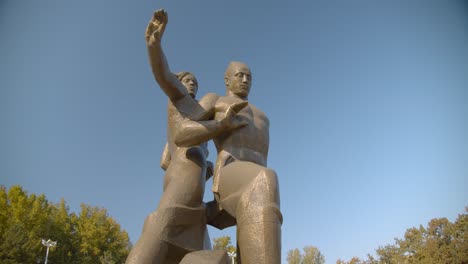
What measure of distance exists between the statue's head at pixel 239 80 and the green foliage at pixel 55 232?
2199 centimetres

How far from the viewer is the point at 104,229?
29.7m

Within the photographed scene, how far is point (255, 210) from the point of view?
3043mm

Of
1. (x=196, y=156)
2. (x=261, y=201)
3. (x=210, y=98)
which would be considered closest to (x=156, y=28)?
(x=210, y=98)

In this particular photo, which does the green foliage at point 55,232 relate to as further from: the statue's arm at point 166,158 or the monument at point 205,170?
the monument at point 205,170

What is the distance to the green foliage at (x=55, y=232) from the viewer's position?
22.4m

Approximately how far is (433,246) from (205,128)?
27.8m

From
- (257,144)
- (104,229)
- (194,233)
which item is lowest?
(194,233)

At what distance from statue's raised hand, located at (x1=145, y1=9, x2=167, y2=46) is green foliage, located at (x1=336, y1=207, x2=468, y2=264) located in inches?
1080

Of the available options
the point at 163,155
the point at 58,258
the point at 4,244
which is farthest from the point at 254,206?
the point at 58,258

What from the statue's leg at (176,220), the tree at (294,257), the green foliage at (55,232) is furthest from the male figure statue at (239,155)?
the tree at (294,257)

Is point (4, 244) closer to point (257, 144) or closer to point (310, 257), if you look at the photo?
point (257, 144)

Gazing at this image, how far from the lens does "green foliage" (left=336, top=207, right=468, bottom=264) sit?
25516 millimetres

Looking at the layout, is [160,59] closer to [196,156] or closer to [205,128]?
[205,128]

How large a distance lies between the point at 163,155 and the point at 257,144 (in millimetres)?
1443
